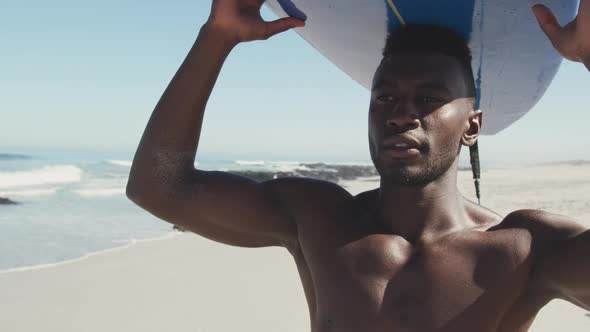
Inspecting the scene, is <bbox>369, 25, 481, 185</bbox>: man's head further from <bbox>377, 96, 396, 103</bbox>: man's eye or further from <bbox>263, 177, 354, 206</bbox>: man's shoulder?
<bbox>263, 177, 354, 206</bbox>: man's shoulder

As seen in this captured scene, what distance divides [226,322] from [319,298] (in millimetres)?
3885

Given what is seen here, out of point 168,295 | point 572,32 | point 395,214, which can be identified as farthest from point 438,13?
point 168,295

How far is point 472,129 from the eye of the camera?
1907mm

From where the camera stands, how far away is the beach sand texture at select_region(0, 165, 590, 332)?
5316 millimetres

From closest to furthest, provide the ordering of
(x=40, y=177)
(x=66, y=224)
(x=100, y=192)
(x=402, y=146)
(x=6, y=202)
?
(x=402, y=146), (x=66, y=224), (x=6, y=202), (x=100, y=192), (x=40, y=177)

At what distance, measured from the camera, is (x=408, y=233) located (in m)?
1.84

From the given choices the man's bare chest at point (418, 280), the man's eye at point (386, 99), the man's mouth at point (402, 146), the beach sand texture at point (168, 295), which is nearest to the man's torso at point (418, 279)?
the man's bare chest at point (418, 280)

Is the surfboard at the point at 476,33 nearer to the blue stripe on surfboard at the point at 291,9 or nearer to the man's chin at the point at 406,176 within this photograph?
the blue stripe on surfboard at the point at 291,9

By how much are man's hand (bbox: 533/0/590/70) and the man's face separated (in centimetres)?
30

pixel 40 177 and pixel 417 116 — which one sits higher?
pixel 417 116

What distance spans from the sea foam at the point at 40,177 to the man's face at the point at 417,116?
65.1ft

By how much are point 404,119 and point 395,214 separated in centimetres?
35

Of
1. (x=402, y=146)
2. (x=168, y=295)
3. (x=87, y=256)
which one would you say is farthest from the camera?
(x=87, y=256)

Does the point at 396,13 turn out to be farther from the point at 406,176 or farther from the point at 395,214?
the point at 395,214
